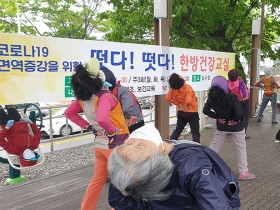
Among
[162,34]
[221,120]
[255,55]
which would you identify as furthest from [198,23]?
[221,120]

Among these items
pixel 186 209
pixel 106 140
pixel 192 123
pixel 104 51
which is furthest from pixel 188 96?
pixel 186 209

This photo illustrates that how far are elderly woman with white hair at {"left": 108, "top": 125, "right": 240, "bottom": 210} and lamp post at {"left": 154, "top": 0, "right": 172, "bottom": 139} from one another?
4.36m

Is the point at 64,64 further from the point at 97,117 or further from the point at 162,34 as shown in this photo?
the point at 162,34

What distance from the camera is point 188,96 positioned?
5.29 meters

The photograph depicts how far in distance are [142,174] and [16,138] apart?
3.31 m

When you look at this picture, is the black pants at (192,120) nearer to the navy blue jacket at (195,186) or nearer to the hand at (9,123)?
the hand at (9,123)

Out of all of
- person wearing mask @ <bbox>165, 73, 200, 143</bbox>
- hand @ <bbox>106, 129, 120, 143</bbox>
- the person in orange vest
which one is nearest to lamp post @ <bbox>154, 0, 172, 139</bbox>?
person wearing mask @ <bbox>165, 73, 200, 143</bbox>

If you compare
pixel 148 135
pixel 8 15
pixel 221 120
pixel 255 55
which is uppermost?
pixel 8 15

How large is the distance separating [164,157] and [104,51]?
3717mm

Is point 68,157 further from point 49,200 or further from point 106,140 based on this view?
point 106,140

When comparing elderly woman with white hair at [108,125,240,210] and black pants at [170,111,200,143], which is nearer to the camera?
elderly woman with white hair at [108,125,240,210]

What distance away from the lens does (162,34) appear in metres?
5.70

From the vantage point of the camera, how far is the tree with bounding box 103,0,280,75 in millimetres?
→ 9484

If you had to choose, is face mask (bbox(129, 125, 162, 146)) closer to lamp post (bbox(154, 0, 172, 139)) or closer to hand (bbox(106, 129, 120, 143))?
hand (bbox(106, 129, 120, 143))
